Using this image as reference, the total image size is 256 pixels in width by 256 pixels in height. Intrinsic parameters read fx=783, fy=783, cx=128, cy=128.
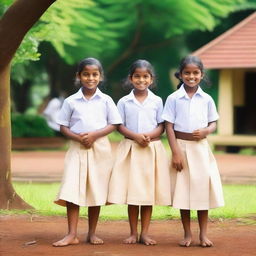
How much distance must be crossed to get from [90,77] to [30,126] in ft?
53.3

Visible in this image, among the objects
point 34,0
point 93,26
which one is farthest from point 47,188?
point 93,26

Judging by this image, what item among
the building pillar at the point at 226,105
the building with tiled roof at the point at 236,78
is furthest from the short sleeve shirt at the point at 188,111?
the building pillar at the point at 226,105

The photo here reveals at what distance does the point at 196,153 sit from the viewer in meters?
7.09

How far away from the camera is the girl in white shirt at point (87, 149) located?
7.04 metres

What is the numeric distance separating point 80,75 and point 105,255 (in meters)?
1.73

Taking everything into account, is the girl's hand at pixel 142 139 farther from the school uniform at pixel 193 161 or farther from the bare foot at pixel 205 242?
the bare foot at pixel 205 242

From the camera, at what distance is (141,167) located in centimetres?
712

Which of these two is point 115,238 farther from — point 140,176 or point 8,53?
point 8,53

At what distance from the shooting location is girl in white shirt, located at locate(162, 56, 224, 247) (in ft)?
23.1

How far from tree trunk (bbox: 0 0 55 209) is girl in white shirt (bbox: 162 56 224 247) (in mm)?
1738

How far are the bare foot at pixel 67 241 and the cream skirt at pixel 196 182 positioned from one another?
3.11ft

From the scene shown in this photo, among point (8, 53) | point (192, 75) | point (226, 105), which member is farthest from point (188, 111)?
point (226, 105)

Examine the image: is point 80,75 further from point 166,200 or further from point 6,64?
point 6,64

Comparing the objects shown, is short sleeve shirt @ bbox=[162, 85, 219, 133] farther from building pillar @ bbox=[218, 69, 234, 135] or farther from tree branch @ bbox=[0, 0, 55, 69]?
building pillar @ bbox=[218, 69, 234, 135]
